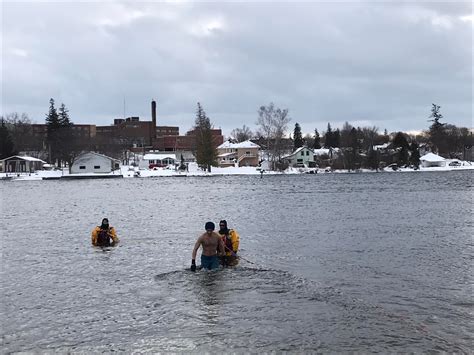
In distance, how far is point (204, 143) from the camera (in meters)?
116

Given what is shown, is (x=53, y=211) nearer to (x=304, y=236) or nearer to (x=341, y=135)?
(x=304, y=236)

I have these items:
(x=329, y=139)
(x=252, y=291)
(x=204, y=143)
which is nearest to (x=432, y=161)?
(x=329, y=139)

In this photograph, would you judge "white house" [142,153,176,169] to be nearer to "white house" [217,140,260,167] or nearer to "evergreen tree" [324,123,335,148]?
"white house" [217,140,260,167]

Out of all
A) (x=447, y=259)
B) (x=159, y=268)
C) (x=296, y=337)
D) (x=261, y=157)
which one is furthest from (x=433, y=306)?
(x=261, y=157)

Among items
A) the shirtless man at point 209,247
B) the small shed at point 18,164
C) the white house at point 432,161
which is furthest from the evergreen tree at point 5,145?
the shirtless man at point 209,247

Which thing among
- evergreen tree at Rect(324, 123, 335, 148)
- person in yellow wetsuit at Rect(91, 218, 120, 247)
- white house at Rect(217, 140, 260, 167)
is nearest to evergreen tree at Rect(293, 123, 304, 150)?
evergreen tree at Rect(324, 123, 335, 148)

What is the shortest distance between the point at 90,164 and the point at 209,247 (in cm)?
10755

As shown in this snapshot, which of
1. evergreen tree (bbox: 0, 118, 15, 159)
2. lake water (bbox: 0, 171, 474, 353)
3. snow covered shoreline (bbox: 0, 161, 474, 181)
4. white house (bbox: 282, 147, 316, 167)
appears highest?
evergreen tree (bbox: 0, 118, 15, 159)

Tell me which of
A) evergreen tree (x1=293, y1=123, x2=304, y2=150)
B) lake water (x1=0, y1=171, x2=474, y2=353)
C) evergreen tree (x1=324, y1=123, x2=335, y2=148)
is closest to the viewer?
lake water (x1=0, y1=171, x2=474, y2=353)

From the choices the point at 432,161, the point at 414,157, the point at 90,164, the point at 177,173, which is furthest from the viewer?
the point at 432,161

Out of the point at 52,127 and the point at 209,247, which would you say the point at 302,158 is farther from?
the point at 209,247

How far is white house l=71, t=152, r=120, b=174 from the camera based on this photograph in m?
120

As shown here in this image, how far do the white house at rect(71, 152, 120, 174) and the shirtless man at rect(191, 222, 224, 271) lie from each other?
348ft

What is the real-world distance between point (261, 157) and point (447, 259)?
134 meters
